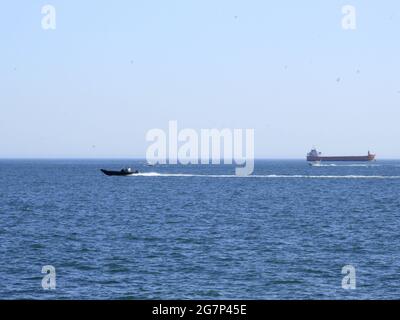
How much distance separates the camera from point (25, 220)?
71062 mm

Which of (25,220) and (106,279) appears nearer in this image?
(106,279)

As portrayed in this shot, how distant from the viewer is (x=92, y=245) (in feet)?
164

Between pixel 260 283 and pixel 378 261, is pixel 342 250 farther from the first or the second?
pixel 260 283

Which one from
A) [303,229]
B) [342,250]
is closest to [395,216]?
[303,229]

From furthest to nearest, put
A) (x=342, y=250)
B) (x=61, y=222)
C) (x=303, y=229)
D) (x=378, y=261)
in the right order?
(x=61, y=222), (x=303, y=229), (x=342, y=250), (x=378, y=261)
